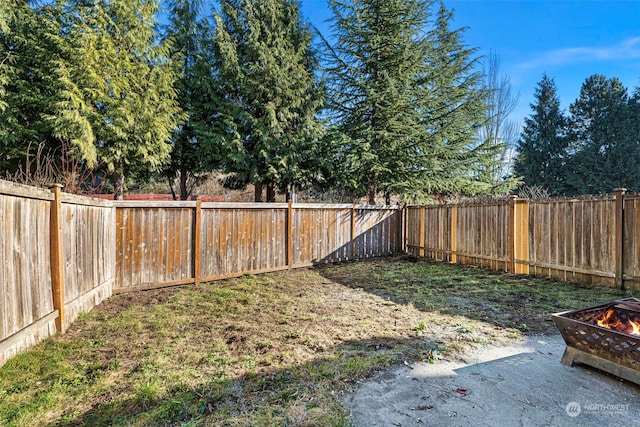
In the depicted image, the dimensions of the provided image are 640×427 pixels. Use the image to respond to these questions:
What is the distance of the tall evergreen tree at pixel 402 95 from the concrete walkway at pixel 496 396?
7503 mm

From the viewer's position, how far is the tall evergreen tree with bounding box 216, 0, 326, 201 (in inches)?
386

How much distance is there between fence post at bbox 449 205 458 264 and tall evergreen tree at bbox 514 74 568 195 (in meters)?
17.7

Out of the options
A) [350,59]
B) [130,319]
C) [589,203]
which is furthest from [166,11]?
[589,203]

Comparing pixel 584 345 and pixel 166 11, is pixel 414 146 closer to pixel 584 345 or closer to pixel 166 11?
pixel 584 345

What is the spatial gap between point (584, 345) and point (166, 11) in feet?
43.8

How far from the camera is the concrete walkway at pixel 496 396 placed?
1990 millimetres

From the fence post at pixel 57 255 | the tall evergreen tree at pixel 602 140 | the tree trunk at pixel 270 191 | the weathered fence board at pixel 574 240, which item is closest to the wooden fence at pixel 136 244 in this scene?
the fence post at pixel 57 255

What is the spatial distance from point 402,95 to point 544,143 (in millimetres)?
19114

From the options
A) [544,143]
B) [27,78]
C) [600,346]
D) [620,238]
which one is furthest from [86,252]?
[544,143]

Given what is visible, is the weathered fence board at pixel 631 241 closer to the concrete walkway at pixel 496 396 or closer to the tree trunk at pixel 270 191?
the concrete walkway at pixel 496 396

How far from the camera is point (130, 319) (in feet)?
12.9

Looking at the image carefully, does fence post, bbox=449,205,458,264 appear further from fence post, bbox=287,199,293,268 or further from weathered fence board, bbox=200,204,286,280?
weathered fence board, bbox=200,204,286,280

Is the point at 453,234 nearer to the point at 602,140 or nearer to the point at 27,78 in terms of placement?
the point at 27,78

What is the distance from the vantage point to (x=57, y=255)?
3225 millimetres
